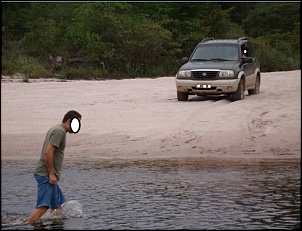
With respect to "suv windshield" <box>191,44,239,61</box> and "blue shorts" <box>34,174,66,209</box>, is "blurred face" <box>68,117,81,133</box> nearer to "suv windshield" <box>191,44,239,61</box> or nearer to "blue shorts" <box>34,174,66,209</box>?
"blue shorts" <box>34,174,66,209</box>

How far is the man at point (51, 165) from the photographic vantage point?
31.1 feet

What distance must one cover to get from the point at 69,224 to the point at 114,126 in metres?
8.32

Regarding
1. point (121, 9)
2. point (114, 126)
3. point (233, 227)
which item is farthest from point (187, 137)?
point (121, 9)

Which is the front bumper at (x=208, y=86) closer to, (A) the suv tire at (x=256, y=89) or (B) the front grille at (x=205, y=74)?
(B) the front grille at (x=205, y=74)

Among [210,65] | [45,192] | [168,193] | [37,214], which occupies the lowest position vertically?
[168,193]

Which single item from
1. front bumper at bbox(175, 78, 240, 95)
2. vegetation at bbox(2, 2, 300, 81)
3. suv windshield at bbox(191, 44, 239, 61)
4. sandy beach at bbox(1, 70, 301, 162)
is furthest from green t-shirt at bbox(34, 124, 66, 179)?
vegetation at bbox(2, 2, 300, 81)

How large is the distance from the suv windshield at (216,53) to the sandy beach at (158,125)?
110cm

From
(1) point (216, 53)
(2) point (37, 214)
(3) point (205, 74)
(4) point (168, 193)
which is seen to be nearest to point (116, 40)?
(1) point (216, 53)

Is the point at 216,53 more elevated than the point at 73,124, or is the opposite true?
the point at 216,53

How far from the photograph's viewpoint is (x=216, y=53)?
2272 cm

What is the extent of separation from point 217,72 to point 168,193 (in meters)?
9.39

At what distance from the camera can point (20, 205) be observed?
11.4 metres

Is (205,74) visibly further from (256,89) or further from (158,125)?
(158,125)

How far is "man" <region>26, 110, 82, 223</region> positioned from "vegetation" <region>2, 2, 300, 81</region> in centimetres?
1903
